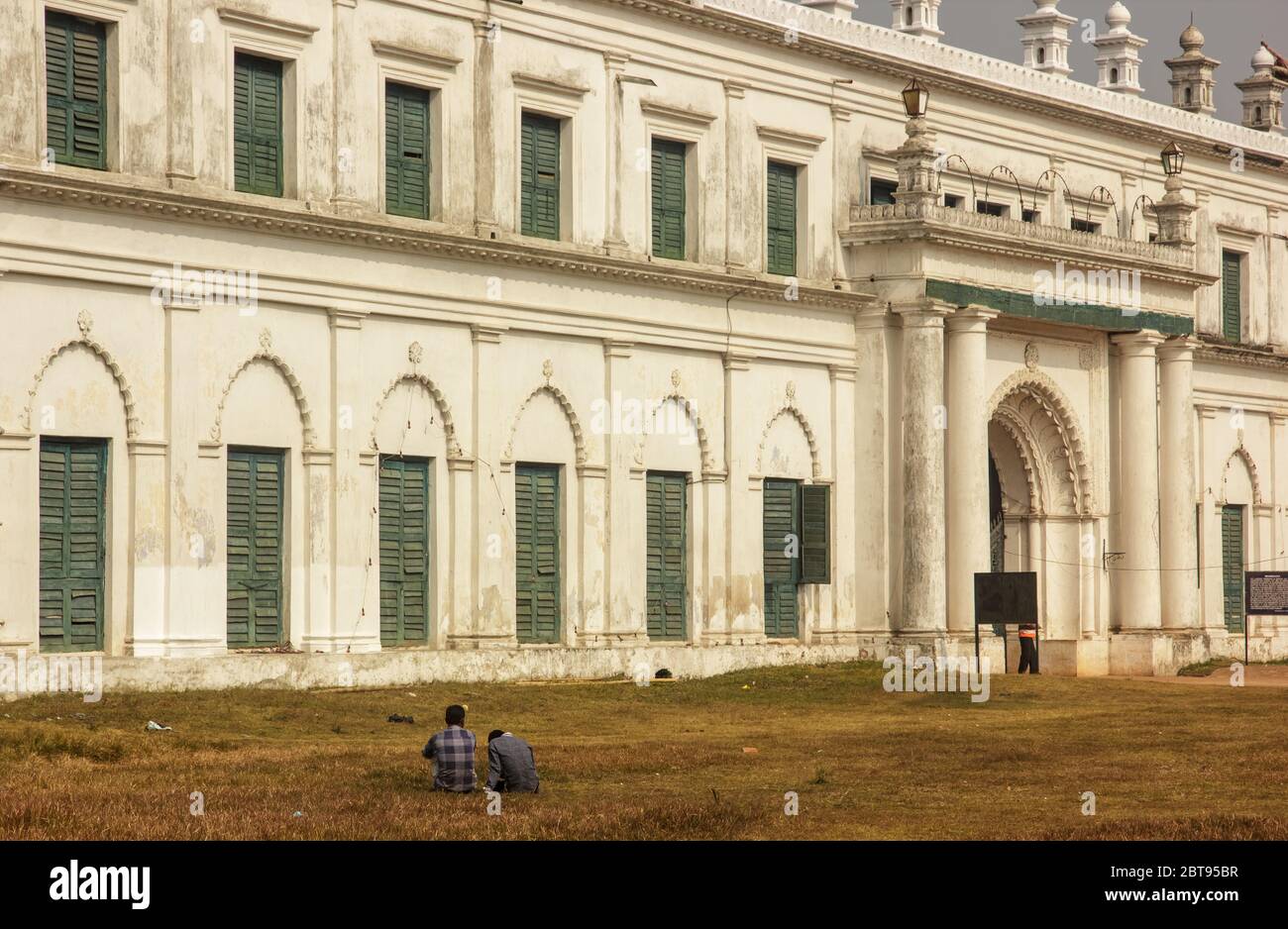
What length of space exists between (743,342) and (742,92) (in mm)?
4403

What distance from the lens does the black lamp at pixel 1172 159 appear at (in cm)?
4522

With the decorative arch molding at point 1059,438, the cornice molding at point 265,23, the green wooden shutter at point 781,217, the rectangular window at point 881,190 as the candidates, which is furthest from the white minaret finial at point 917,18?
the cornice molding at point 265,23

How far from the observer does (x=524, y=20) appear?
1383 inches

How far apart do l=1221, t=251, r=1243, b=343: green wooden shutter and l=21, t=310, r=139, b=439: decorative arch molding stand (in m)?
29.5

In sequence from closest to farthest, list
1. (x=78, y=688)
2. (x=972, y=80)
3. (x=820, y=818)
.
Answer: (x=820, y=818)
(x=78, y=688)
(x=972, y=80)

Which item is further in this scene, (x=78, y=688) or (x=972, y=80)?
(x=972, y=80)

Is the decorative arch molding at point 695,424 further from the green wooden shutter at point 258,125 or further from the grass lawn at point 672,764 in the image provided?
the green wooden shutter at point 258,125

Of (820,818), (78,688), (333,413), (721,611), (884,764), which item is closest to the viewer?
(820,818)

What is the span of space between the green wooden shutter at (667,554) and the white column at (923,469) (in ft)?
14.0

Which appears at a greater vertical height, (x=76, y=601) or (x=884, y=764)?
(x=76, y=601)

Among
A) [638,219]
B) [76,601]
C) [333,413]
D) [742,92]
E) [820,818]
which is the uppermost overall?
[742,92]

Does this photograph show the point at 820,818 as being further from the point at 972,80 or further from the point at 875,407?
the point at 972,80

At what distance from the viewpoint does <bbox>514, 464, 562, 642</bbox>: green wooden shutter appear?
115 ft

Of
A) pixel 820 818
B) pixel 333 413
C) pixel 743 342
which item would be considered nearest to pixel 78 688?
pixel 333 413
